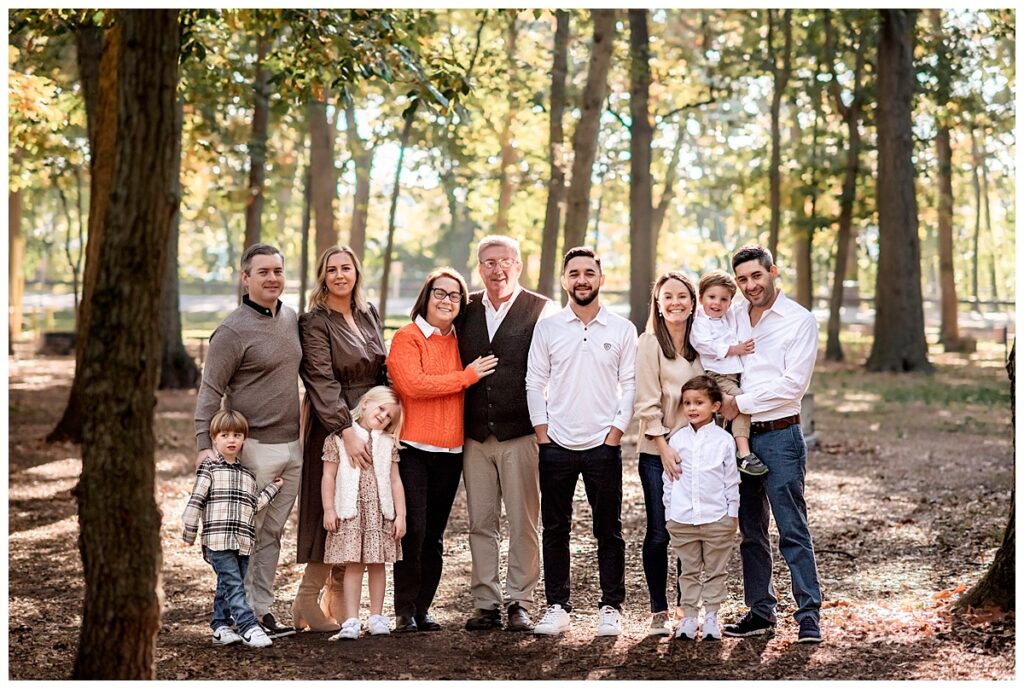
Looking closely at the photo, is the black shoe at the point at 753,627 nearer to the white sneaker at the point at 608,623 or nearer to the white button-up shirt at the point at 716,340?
the white sneaker at the point at 608,623

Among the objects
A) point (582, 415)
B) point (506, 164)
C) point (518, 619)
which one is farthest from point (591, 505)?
point (506, 164)

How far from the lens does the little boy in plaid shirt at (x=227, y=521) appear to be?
243 inches

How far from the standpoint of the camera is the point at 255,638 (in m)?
6.12

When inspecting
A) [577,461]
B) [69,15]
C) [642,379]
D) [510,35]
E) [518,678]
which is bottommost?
[518,678]

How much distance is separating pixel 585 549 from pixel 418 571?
2.75 meters

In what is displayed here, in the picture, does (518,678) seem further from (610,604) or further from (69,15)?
(69,15)

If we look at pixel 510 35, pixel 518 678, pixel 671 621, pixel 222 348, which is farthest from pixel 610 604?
pixel 510 35

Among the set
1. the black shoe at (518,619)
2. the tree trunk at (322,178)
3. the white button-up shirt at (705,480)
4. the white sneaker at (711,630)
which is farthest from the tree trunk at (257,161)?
the white sneaker at (711,630)

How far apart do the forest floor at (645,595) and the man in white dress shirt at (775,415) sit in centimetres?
22

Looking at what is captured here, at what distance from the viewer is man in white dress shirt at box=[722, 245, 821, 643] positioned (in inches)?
239

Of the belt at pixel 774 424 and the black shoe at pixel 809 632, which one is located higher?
the belt at pixel 774 424

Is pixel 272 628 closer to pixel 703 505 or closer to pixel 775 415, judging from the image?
pixel 703 505

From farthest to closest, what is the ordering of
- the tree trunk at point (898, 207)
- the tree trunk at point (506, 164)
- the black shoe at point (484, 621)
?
the tree trunk at point (506, 164) → the tree trunk at point (898, 207) → the black shoe at point (484, 621)

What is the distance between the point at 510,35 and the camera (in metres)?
24.2
